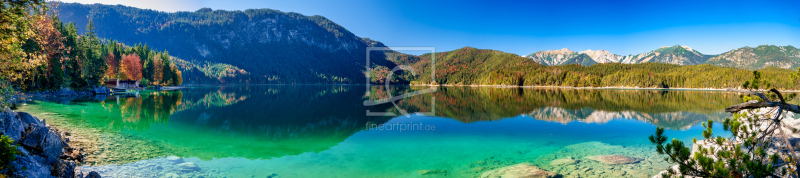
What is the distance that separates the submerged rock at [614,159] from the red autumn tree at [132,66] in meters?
85.6

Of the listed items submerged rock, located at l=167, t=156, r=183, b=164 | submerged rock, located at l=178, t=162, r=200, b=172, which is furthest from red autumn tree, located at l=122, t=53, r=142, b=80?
submerged rock, located at l=178, t=162, r=200, b=172

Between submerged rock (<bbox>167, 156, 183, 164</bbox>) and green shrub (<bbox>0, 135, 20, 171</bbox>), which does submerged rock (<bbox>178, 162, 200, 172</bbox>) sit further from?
green shrub (<bbox>0, 135, 20, 171</bbox>)

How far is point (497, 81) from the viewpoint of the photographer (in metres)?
146

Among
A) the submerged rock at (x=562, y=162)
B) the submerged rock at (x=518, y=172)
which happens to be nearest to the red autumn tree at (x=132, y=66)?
the submerged rock at (x=518, y=172)

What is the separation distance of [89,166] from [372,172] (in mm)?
9486

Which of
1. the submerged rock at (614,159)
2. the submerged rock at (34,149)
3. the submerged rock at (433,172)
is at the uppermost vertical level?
the submerged rock at (34,149)

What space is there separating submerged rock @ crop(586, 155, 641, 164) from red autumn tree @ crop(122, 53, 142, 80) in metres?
85.6

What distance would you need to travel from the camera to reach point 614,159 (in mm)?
11977

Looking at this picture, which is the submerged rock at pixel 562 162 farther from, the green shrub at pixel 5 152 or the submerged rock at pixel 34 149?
the submerged rock at pixel 34 149

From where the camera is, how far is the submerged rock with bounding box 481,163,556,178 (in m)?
9.98

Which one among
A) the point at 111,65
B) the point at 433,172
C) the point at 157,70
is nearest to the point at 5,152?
the point at 433,172

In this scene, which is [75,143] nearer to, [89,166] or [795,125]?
[89,166]

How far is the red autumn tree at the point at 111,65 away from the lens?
2423 inches

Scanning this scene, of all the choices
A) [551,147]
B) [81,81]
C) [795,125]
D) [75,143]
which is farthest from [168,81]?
[795,125]
